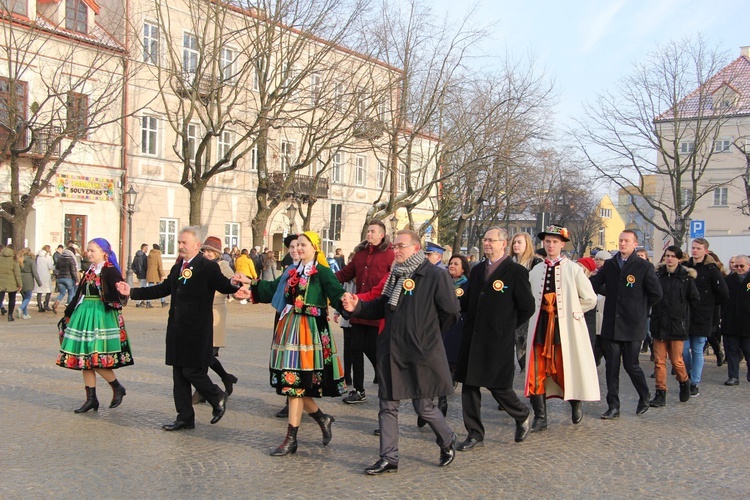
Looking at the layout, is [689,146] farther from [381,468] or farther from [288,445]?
[381,468]

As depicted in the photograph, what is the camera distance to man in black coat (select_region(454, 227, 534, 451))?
6715 mm

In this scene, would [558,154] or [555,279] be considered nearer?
[555,279]

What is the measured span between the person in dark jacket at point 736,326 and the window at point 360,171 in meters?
31.3

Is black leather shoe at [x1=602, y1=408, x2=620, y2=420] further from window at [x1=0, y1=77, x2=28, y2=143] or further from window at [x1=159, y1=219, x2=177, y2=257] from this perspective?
window at [x1=159, y1=219, x2=177, y2=257]

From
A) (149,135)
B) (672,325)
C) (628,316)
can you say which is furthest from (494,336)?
(149,135)

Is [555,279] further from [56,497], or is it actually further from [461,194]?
[461,194]

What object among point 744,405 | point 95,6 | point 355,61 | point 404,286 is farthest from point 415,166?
point 404,286

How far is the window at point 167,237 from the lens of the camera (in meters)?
31.5

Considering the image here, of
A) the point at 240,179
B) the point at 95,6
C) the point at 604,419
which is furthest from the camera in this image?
the point at 240,179

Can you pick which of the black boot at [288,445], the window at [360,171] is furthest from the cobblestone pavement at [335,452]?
the window at [360,171]

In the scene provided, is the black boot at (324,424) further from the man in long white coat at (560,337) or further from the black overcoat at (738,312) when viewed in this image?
the black overcoat at (738,312)

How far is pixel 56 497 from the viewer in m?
5.21

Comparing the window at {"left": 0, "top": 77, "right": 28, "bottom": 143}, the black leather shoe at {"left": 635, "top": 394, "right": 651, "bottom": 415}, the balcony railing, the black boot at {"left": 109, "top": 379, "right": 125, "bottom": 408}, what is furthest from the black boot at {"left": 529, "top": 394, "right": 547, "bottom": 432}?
the balcony railing

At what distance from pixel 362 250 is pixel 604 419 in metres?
3.20
